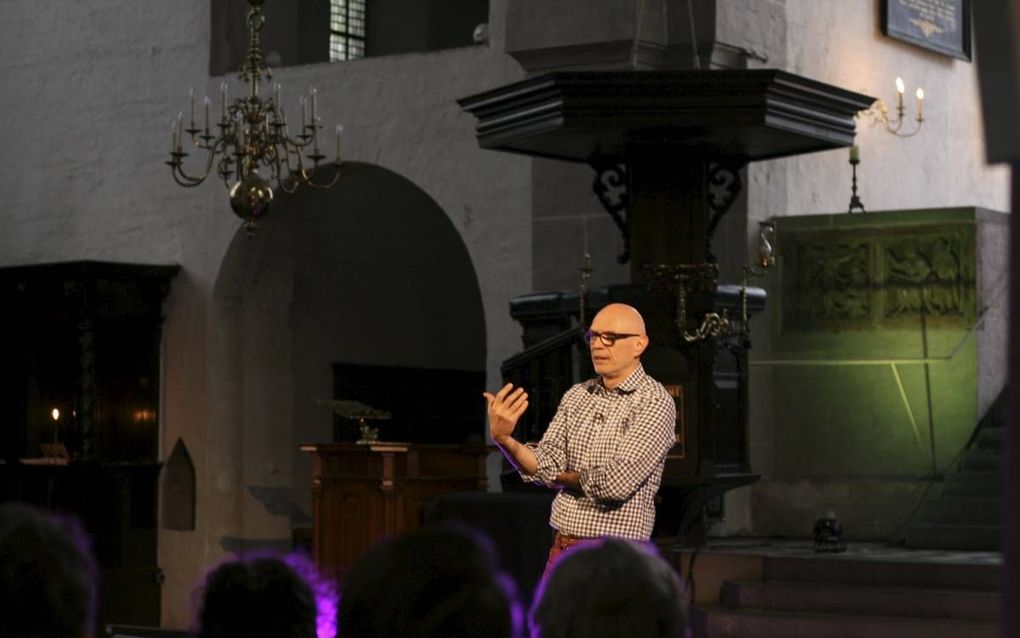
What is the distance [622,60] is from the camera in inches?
542

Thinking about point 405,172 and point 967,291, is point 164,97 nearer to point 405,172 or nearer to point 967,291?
point 405,172

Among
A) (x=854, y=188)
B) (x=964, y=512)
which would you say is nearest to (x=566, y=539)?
(x=964, y=512)

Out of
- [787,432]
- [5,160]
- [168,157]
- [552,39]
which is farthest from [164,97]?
[787,432]

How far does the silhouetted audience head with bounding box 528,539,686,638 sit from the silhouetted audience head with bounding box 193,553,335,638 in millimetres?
396

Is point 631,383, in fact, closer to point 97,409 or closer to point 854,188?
point 854,188

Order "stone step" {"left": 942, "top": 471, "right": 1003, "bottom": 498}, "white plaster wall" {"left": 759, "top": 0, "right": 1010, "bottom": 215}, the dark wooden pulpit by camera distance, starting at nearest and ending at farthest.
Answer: the dark wooden pulpit
"stone step" {"left": 942, "top": 471, "right": 1003, "bottom": 498}
"white plaster wall" {"left": 759, "top": 0, "right": 1010, "bottom": 215}

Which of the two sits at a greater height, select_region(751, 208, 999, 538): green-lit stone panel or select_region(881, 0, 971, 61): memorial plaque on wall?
select_region(881, 0, 971, 61): memorial plaque on wall

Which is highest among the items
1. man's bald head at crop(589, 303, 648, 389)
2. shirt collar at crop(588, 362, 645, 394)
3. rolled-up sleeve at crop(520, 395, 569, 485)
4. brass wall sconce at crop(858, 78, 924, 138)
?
brass wall sconce at crop(858, 78, 924, 138)

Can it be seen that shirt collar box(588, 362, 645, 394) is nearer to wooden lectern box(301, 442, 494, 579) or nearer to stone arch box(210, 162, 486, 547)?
wooden lectern box(301, 442, 494, 579)

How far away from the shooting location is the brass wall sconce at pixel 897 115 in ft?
52.4

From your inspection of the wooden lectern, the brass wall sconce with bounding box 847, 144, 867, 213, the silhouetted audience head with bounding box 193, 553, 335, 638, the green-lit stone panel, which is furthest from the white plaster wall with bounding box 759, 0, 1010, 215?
the silhouetted audience head with bounding box 193, 553, 335, 638

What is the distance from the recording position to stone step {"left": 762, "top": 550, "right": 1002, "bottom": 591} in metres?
10.2

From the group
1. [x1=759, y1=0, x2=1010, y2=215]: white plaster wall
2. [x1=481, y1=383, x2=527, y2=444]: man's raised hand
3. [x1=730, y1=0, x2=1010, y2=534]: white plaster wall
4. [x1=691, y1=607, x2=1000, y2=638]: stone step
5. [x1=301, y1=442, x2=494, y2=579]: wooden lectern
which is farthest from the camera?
[x1=759, y1=0, x2=1010, y2=215]: white plaster wall

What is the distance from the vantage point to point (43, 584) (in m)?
2.79
